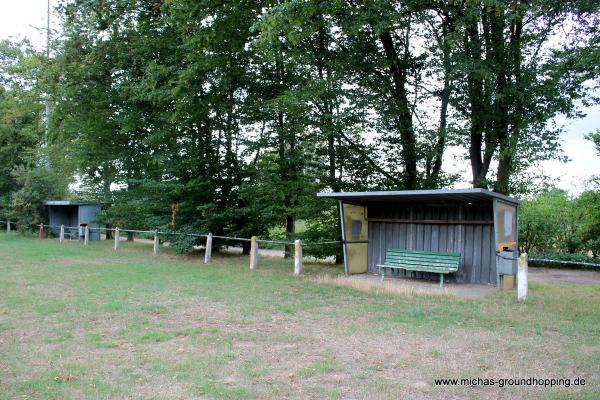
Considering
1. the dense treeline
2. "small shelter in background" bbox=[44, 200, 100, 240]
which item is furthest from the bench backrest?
"small shelter in background" bbox=[44, 200, 100, 240]

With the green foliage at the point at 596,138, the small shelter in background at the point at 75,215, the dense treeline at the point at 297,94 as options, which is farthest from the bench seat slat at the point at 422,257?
the small shelter in background at the point at 75,215

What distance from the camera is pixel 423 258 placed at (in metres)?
11.0

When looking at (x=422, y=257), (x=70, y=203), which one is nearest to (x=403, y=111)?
(x=422, y=257)

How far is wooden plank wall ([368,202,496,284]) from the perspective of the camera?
35.7ft

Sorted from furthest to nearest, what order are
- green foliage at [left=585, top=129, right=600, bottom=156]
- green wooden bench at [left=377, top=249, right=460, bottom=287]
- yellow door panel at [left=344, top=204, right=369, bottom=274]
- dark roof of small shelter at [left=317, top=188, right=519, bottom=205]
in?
green foliage at [left=585, top=129, right=600, bottom=156], yellow door panel at [left=344, top=204, right=369, bottom=274], green wooden bench at [left=377, top=249, right=460, bottom=287], dark roof of small shelter at [left=317, top=188, right=519, bottom=205]

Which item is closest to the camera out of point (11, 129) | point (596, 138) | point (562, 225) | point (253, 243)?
point (253, 243)

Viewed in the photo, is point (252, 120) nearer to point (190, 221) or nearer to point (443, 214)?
point (190, 221)

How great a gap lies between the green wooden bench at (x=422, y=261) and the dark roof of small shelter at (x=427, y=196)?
1.25 metres

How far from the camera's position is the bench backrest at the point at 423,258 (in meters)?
10.5

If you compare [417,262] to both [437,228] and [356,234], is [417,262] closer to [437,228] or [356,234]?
[437,228]

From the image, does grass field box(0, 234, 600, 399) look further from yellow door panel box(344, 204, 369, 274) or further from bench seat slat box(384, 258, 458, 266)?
yellow door panel box(344, 204, 369, 274)

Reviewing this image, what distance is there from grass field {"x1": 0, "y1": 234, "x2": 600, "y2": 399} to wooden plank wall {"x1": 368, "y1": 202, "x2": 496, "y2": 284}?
52.4 inches

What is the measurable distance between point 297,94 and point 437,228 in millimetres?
5491

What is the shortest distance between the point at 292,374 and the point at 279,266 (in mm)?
9845
